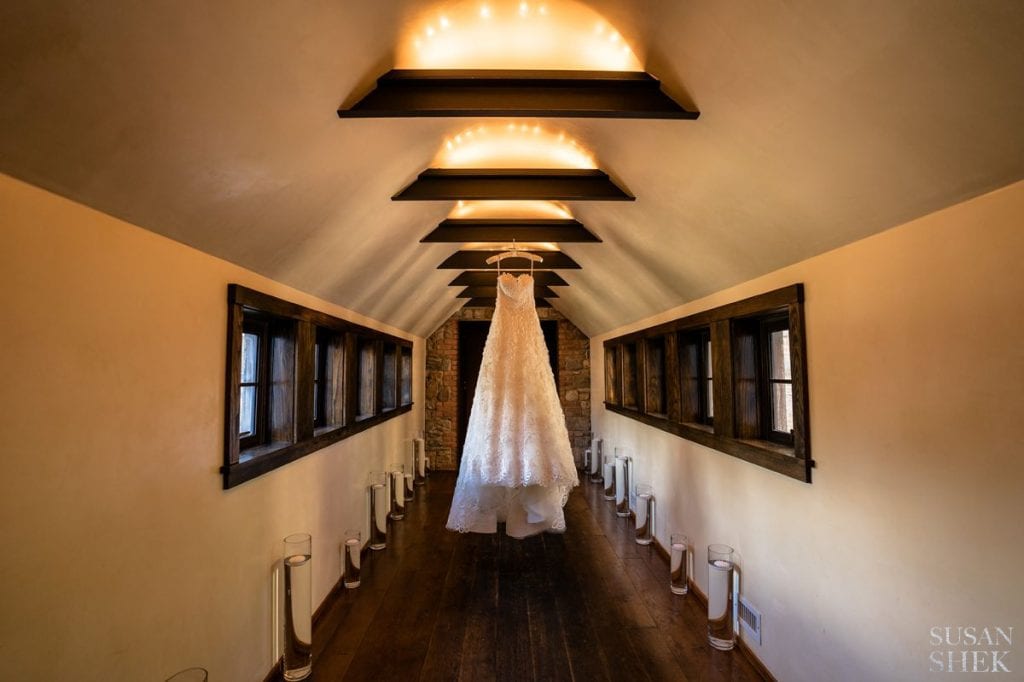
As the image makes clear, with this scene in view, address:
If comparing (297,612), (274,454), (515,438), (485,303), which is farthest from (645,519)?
(485,303)

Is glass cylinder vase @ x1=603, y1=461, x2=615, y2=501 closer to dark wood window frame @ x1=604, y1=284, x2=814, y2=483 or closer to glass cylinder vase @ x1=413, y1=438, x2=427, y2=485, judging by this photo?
dark wood window frame @ x1=604, y1=284, x2=814, y2=483

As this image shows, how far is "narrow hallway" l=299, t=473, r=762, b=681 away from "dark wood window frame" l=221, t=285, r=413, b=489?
1.14 meters

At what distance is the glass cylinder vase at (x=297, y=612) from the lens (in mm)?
2447

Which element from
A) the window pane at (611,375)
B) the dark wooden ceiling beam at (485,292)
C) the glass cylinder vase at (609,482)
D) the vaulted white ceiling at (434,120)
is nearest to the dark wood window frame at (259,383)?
the vaulted white ceiling at (434,120)

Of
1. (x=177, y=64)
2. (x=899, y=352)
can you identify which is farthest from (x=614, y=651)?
(x=177, y=64)

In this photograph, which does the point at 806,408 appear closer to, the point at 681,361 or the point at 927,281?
the point at 927,281

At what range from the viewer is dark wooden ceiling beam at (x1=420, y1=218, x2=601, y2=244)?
382 centimetres

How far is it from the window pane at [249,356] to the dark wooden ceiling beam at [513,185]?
1.17m

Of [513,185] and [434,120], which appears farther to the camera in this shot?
[513,185]

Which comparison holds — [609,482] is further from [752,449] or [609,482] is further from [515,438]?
[752,449]

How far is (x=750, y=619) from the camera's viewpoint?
8.65ft

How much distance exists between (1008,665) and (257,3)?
2.58m

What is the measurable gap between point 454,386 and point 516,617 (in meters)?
4.90

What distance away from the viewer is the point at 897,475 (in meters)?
1.65
